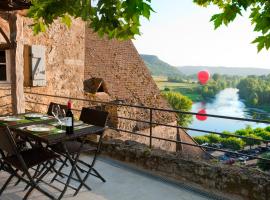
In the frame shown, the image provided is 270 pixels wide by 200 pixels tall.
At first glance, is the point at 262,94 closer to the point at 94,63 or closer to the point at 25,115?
the point at 94,63

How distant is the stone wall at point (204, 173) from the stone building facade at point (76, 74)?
0.85 m

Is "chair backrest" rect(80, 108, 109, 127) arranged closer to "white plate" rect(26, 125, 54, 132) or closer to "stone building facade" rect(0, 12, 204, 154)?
"white plate" rect(26, 125, 54, 132)

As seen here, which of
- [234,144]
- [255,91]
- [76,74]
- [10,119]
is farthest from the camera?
[255,91]

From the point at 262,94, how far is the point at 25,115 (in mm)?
104511

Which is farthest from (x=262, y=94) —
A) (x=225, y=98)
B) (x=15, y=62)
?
(x=15, y=62)

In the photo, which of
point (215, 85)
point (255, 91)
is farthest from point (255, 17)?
point (215, 85)

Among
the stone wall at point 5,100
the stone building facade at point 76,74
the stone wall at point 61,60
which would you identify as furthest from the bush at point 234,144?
the stone wall at point 5,100

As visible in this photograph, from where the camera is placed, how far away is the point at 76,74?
9961 mm

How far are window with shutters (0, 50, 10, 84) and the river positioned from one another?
189 ft

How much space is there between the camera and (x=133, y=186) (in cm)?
416

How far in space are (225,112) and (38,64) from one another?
12796 centimetres

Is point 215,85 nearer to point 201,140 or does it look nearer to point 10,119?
point 201,140

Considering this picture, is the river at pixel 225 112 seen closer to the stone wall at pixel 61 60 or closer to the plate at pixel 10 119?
the stone wall at pixel 61 60

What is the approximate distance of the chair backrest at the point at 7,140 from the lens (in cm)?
319
